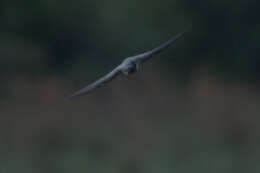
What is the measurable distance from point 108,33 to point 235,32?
5.46 ft

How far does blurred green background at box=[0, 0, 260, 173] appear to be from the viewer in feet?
27.9

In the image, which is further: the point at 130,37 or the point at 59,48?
the point at 59,48

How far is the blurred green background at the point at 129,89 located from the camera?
850 centimetres

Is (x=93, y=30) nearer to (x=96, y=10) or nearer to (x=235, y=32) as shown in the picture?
(x=96, y=10)

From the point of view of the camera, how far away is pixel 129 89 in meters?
9.85

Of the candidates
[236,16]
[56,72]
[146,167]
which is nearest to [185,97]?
[146,167]

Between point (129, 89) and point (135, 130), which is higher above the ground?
point (129, 89)

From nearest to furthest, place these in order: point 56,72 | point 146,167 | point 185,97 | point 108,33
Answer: point 146,167
point 185,97
point 56,72
point 108,33

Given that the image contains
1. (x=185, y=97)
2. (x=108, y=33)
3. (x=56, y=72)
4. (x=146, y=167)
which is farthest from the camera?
(x=108, y=33)

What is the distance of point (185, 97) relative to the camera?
32.6 ft

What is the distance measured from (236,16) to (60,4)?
2317 millimetres

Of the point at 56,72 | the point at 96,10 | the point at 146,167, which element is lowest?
the point at 146,167

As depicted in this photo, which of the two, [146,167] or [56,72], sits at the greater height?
[56,72]

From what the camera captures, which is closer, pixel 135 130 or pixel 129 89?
pixel 135 130
